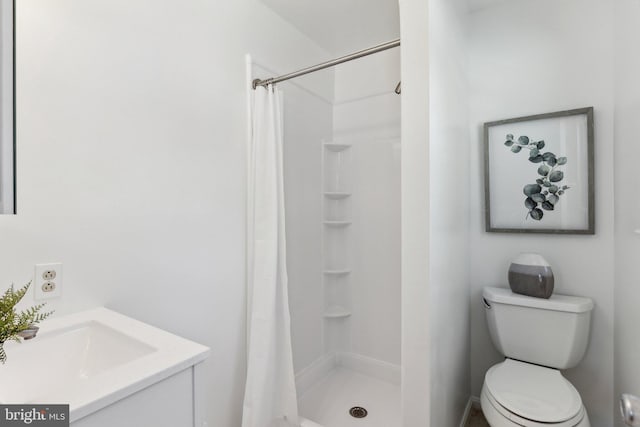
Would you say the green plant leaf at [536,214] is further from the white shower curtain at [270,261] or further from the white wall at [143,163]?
the white wall at [143,163]

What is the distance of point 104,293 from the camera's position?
1.16 metres

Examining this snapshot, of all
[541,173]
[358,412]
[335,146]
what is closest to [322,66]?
[335,146]

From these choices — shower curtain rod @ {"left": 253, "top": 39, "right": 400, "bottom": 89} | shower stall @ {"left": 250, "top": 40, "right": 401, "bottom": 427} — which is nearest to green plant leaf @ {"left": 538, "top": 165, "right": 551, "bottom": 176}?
shower stall @ {"left": 250, "top": 40, "right": 401, "bottom": 427}

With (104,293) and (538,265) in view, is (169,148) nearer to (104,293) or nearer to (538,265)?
(104,293)

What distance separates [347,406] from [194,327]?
1233mm

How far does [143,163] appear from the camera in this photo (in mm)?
1290

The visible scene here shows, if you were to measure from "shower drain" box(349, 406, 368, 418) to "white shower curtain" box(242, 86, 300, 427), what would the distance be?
1.61 ft

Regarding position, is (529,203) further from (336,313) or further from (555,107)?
(336,313)

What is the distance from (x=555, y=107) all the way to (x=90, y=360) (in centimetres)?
256

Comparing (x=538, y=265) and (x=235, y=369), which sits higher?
(x=538, y=265)

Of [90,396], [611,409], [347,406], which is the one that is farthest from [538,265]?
[90,396]

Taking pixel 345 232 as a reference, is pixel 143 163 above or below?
above

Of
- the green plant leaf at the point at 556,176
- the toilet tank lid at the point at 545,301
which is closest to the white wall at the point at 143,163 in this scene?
the toilet tank lid at the point at 545,301

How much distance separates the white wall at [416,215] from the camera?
1.25 m
